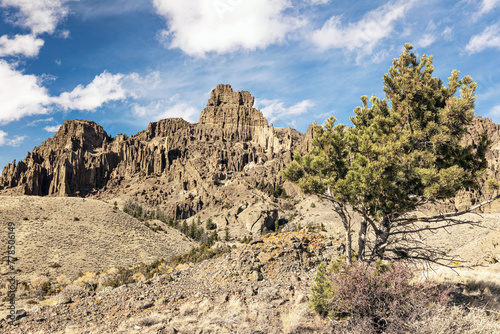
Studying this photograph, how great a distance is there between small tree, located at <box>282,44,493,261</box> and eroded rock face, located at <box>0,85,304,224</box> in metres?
98.5

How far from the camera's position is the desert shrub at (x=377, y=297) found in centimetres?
730

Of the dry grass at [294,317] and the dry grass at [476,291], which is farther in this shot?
the dry grass at [476,291]

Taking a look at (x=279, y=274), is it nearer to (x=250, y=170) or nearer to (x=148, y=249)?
(x=148, y=249)

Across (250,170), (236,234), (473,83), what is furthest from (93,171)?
(473,83)

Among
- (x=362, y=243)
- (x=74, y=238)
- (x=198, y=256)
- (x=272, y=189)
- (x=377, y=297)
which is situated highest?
(x=272, y=189)

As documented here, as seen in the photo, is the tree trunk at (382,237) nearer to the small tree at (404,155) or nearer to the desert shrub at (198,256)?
the small tree at (404,155)

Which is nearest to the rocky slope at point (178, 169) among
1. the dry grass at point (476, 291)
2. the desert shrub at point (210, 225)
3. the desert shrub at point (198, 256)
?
the desert shrub at point (210, 225)

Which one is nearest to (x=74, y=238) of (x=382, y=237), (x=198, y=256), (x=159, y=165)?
(x=198, y=256)

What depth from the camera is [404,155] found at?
8.88 m

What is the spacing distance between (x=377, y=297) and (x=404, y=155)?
170 inches

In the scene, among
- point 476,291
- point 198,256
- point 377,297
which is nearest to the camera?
point 377,297

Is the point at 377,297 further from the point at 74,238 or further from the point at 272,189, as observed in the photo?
the point at 272,189

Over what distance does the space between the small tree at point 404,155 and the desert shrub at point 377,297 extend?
142 cm

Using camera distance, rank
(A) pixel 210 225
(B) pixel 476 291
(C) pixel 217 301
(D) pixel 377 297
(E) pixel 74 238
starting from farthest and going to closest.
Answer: (A) pixel 210 225, (E) pixel 74 238, (C) pixel 217 301, (B) pixel 476 291, (D) pixel 377 297
